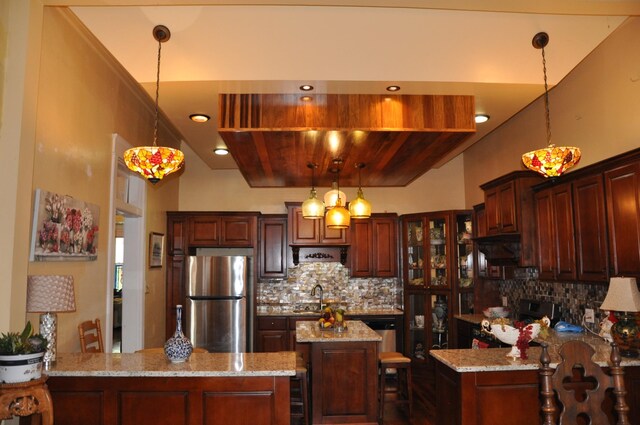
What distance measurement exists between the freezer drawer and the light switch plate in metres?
4.09

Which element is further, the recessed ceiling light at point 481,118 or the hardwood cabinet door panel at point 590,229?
the recessed ceiling light at point 481,118

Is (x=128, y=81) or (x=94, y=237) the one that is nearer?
(x=94, y=237)

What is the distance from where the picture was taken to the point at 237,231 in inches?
278

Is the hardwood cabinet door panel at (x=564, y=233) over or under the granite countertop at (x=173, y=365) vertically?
over

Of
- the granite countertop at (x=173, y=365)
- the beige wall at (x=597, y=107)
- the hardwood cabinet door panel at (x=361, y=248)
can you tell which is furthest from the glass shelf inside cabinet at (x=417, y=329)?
the granite countertop at (x=173, y=365)

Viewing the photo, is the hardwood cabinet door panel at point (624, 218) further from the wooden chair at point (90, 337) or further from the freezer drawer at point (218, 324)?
the freezer drawer at point (218, 324)

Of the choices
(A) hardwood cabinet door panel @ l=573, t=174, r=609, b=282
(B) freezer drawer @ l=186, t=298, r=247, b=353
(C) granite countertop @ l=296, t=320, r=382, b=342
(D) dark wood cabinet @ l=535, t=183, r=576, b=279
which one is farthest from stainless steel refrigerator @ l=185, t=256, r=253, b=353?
(A) hardwood cabinet door panel @ l=573, t=174, r=609, b=282

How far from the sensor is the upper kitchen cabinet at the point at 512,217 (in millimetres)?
4926

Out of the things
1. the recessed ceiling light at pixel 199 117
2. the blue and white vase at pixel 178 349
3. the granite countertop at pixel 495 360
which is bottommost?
the granite countertop at pixel 495 360

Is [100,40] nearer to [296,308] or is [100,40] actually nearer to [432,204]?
[296,308]

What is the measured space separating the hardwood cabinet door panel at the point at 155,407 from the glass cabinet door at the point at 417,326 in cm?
450

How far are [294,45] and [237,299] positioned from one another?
3853mm

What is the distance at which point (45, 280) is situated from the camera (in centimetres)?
295

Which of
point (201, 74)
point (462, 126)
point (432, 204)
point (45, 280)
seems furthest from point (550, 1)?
point (432, 204)
